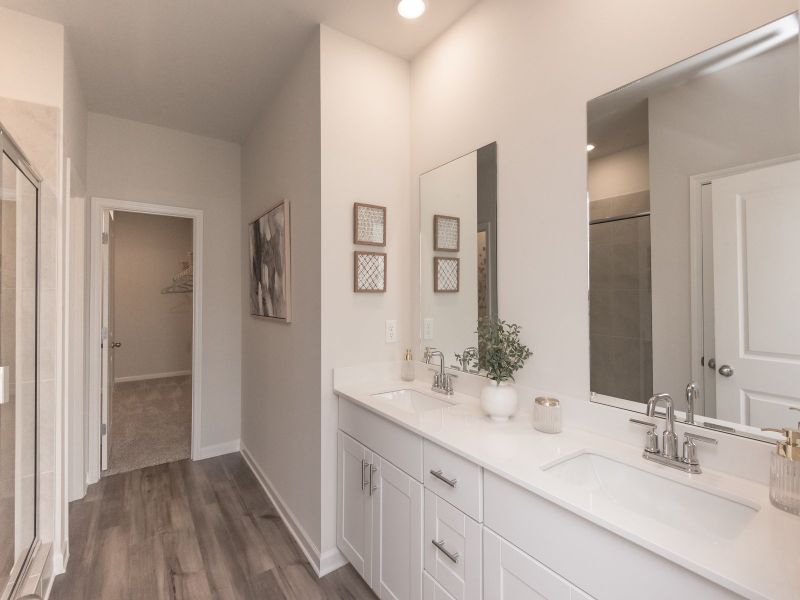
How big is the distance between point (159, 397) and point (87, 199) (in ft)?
10.4

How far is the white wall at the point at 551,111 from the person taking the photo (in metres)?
1.29

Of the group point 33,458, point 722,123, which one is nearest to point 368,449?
point 33,458

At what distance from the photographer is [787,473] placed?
0.93 metres

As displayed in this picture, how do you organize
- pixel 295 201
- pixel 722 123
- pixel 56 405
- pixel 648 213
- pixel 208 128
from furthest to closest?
1. pixel 208 128
2. pixel 295 201
3. pixel 56 405
4. pixel 648 213
5. pixel 722 123

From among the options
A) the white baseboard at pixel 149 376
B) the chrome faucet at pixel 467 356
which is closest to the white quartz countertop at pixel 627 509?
the chrome faucet at pixel 467 356

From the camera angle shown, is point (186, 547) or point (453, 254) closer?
point (453, 254)

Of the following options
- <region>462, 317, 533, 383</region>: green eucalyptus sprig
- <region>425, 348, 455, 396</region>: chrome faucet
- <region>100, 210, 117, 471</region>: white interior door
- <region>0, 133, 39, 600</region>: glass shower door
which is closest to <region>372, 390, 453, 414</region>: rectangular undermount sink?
<region>425, 348, 455, 396</region>: chrome faucet

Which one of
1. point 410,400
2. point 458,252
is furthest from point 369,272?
point 410,400

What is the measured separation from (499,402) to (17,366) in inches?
78.9

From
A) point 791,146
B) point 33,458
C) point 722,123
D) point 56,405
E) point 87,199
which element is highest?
point 87,199

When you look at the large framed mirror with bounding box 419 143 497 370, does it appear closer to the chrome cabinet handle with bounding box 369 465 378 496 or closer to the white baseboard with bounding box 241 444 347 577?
the chrome cabinet handle with bounding box 369 465 378 496

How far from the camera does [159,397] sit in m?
5.25

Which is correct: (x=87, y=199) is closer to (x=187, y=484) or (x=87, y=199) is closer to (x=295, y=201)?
(x=295, y=201)

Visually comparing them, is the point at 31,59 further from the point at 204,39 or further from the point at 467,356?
the point at 467,356
